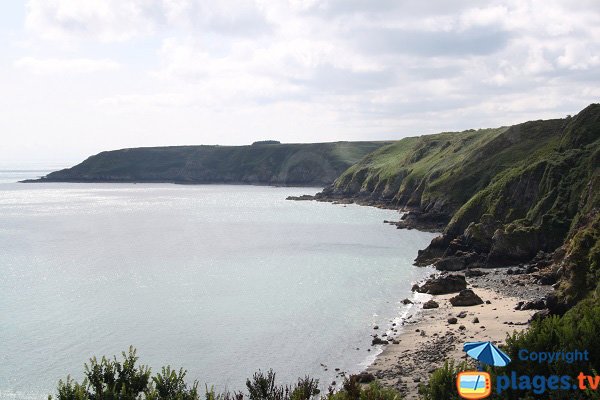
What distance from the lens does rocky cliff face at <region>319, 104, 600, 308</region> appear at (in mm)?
72125

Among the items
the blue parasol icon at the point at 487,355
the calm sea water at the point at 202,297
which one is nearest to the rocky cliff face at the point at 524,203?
the calm sea water at the point at 202,297

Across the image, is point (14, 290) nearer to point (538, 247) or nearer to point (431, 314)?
point (431, 314)

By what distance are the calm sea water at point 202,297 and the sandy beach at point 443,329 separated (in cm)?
299

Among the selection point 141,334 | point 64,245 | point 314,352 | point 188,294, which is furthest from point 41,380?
point 64,245

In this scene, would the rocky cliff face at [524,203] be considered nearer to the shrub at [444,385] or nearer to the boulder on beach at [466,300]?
the boulder on beach at [466,300]

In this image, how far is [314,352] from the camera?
47906mm

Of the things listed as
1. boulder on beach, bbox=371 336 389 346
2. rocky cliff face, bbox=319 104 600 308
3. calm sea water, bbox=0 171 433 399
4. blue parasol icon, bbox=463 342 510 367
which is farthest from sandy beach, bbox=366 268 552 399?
blue parasol icon, bbox=463 342 510 367

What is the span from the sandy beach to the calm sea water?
2992 mm

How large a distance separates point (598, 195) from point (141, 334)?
64865 mm

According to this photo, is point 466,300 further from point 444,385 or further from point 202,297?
point 444,385

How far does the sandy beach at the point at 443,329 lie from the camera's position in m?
41.2

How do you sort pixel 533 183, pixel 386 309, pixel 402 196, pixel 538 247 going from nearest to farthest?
pixel 386 309 → pixel 538 247 → pixel 533 183 → pixel 402 196

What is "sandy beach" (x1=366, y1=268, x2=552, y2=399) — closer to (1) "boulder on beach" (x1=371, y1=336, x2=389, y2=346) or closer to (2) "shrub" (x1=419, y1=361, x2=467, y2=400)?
(1) "boulder on beach" (x1=371, y1=336, x2=389, y2=346)

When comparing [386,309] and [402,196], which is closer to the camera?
[386,309]
